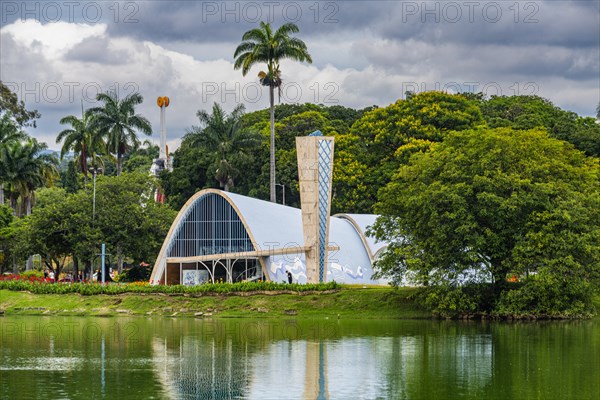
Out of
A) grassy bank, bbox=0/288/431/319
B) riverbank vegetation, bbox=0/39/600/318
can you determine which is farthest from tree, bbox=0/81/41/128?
grassy bank, bbox=0/288/431/319

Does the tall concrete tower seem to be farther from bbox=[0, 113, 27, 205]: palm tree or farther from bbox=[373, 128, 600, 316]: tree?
bbox=[0, 113, 27, 205]: palm tree

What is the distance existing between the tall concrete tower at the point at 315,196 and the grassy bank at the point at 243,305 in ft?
12.9

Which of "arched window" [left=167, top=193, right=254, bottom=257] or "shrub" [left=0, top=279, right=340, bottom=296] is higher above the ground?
"arched window" [left=167, top=193, right=254, bottom=257]

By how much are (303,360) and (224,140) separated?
53.6 metres

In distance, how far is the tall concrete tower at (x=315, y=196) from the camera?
53.8 meters

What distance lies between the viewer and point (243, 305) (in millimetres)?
49375

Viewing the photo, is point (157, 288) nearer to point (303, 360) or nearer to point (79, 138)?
point (303, 360)

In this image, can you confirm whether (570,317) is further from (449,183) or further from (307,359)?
(307,359)

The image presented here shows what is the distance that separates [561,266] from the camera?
42.9m

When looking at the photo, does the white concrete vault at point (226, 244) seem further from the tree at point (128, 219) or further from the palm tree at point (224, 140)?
the palm tree at point (224, 140)

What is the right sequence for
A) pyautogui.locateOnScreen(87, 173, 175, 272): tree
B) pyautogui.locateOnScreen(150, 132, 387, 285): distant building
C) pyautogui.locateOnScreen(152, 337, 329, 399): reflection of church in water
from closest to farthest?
1. pyautogui.locateOnScreen(152, 337, 329, 399): reflection of church in water
2. pyautogui.locateOnScreen(150, 132, 387, 285): distant building
3. pyautogui.locateOnScreen(87, 173, 175, 272): tree

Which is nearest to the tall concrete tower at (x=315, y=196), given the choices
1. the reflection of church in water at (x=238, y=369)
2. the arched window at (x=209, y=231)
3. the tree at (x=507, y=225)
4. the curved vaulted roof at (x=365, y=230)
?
the arched window at (x=209, y=231)

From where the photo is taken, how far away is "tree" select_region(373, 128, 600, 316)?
43406 mm

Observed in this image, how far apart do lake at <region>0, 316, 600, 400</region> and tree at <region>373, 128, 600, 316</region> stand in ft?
6.86
